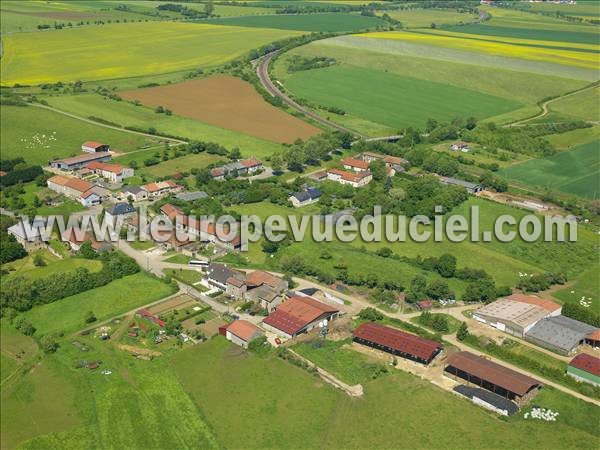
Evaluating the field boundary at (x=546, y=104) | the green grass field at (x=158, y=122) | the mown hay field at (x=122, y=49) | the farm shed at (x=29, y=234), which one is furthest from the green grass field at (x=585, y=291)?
the mown hay field at (x=122, y=49)

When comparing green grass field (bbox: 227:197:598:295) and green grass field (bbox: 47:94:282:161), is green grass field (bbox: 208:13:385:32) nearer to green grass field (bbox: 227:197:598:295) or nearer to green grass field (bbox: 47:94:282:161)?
green grass field (bbox: 47:94:282:161)

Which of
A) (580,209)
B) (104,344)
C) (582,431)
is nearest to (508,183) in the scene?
(580,209)

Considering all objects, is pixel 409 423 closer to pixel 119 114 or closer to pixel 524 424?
pixel 524 424

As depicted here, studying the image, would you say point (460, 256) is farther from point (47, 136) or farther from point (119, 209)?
point (47, 136)

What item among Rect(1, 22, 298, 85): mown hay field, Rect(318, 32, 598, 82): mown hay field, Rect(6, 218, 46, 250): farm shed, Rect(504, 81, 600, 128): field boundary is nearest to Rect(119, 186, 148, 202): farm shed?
Rect(6, 218, 46, 250): farm shed

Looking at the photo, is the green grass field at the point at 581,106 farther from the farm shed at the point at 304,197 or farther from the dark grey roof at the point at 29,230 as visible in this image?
the dark grey roof at the point at 29,230

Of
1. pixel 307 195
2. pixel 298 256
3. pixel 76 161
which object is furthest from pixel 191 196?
pixel 298 256

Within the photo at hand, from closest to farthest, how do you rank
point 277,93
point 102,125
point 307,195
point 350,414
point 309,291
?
point 350,414, point 309,291, point 307,195, point 102,125, point 277,93
